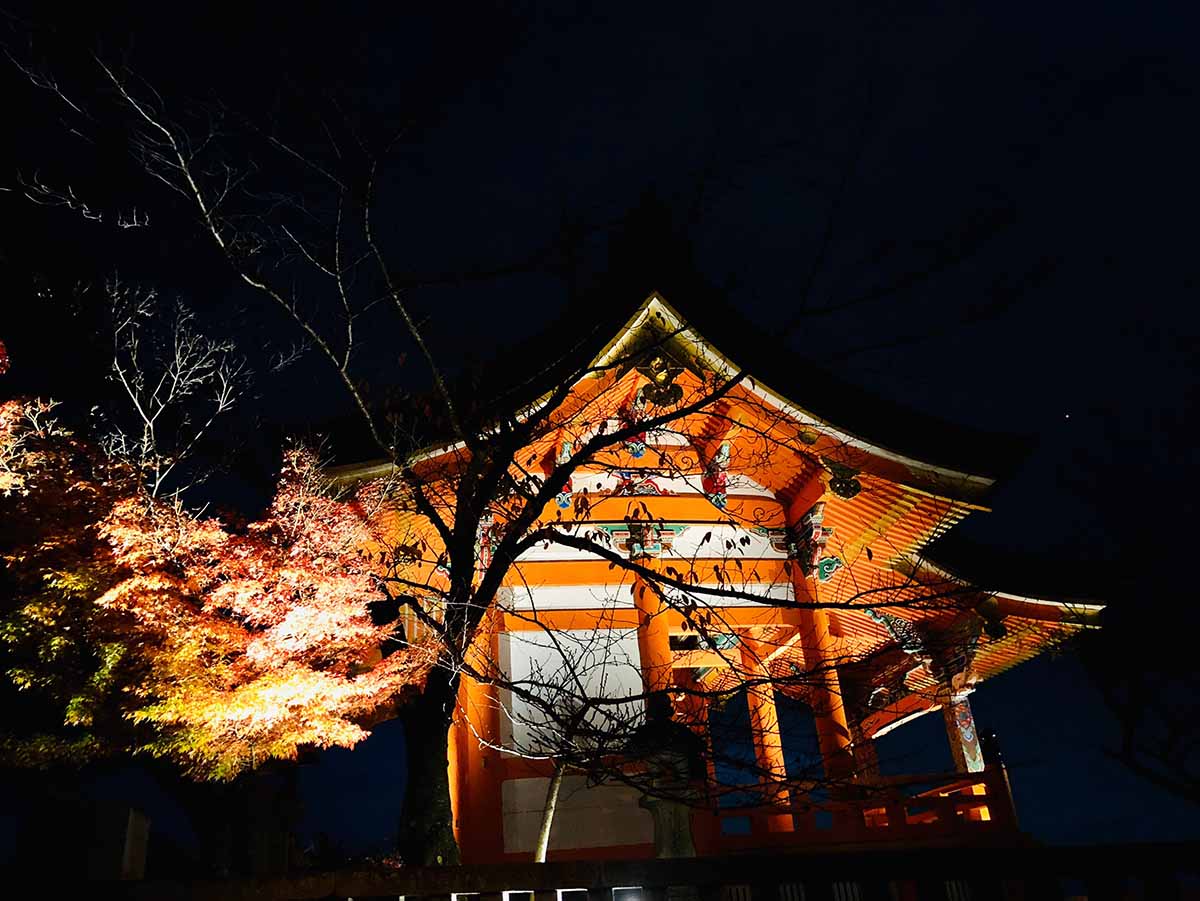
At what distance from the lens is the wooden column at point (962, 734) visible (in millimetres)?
13195

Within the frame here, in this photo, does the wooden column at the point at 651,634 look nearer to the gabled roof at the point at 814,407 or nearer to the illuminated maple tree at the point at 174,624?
the gabled roof at the point at 814,407

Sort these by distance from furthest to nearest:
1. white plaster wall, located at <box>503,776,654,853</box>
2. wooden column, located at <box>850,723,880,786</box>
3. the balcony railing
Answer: white plaster wall, located at <box>503,776,654,853</box> → wooden column, located at <box>850,723,880,786</box> → the balcony railing

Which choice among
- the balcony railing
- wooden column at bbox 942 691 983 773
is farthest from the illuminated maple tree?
wooden column at bbox 942 691 983 773

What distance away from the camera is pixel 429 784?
604 centimetres

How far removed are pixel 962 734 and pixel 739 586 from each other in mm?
6080

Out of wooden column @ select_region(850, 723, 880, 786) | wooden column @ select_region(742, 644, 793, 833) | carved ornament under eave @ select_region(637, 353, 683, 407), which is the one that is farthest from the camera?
wooden column @ select_region(742, 644, 793, 833)

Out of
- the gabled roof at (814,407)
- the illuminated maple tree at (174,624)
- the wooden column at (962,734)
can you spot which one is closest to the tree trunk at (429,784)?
the illuminated maple tree at (174,624)

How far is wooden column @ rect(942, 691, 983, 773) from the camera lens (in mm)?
13195

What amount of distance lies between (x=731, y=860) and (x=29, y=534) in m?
7.90

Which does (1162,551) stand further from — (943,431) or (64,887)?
(64,887)

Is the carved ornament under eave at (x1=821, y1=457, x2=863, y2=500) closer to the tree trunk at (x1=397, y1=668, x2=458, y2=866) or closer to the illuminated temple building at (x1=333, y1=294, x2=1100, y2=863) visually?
the illuminated temple building at (x1=333, y1=294, x2=1100, y2=863)

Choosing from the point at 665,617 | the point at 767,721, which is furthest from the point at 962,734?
the point at 665,617

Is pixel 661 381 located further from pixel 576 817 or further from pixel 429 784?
pixel 576 817

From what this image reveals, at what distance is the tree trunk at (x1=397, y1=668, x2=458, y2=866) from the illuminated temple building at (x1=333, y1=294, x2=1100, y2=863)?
1.33 m
